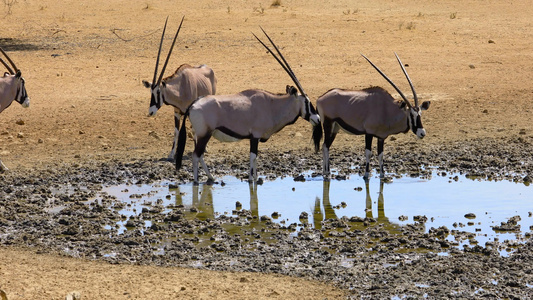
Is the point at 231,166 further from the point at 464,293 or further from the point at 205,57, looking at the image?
the point at 205,57

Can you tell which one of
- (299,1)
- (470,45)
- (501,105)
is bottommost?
(501,105)

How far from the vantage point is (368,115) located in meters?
11.3

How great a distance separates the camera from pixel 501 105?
15398mm

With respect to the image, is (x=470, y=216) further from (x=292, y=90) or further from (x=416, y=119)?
(x=292, y=90)

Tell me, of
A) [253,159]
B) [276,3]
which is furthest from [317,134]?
[276,3]

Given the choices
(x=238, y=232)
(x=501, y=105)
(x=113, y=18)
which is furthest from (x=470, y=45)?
(x=238, y=232)

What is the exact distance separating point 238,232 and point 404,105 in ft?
11.9

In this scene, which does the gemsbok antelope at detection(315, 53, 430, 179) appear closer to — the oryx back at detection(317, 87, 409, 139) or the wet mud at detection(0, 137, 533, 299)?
the oryx back at detection(317, 87, 409, 139)

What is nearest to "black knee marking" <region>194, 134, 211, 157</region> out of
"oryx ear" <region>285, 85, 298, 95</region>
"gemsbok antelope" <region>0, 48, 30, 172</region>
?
"oryx ear" <region>285, 85, 298, 95</region>

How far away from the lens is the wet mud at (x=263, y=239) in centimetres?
719

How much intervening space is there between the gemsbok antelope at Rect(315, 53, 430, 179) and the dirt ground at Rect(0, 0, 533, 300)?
4.75ft

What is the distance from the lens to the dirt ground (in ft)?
24.0

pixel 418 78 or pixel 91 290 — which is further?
pixel 418 78

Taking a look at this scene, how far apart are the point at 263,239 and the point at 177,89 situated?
439 cm
